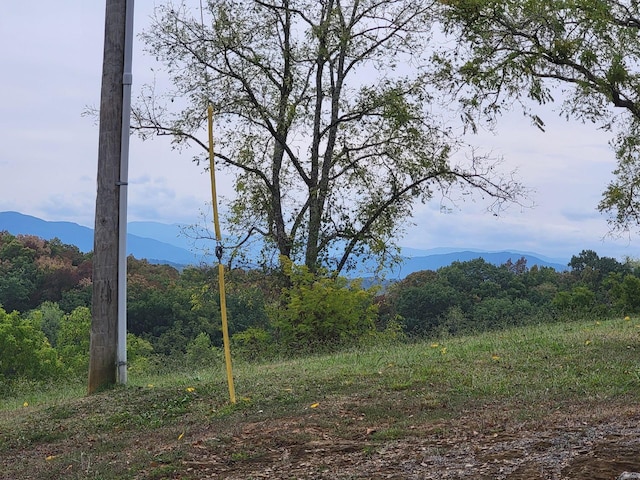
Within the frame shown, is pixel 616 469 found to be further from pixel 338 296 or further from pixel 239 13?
pixel 239 13

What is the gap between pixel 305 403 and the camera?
23.4 ft

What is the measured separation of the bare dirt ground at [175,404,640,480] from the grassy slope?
5 cm

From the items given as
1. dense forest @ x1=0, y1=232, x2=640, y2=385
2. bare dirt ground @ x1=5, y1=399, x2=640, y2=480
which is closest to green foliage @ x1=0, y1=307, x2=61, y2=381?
dense forest @ x1=0, y1=232, x2=640, y2=385

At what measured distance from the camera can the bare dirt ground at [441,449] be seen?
14.5 ft

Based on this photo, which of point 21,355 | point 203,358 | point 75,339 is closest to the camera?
point 203,358

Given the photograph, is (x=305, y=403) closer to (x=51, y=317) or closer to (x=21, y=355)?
(x=21, y=355)

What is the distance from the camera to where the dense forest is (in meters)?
16.3

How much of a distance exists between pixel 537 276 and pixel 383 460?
25.1 m

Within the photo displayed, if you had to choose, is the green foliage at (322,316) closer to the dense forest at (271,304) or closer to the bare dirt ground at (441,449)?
the dense forest at (271,304)

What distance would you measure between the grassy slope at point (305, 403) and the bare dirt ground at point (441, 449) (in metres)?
0.05

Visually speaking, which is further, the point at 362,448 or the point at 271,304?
the point at 271,304

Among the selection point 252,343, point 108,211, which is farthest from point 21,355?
point 108,211

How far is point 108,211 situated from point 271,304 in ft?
29.6

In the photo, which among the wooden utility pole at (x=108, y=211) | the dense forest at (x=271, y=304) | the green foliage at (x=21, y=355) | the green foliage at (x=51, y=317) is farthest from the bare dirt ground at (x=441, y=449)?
the green foliage at (x=51, y=317)
